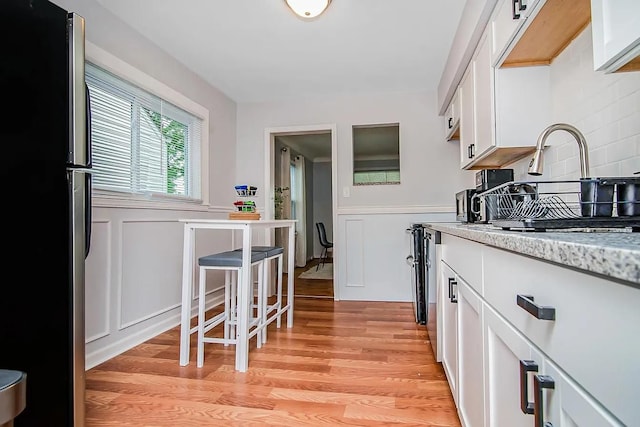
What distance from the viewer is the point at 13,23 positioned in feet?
3.37

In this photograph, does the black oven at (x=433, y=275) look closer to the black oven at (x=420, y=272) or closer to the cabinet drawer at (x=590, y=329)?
the black oven at (x=420, y=272)

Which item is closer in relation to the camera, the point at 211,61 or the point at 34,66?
the point at 34,66

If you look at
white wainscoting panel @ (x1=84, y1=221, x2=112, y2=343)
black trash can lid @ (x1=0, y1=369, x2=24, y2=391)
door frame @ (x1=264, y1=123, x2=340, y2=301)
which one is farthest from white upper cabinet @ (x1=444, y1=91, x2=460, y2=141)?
black trash can lid @ (x1=0, y1=369, x2=24, y2=391)

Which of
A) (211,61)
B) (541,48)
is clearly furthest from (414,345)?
(211,61)

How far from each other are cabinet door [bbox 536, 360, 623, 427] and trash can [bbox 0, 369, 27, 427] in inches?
44.4

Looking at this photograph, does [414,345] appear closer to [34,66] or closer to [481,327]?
[481,327]

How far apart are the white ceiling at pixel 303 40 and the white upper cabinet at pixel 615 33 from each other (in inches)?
57.7

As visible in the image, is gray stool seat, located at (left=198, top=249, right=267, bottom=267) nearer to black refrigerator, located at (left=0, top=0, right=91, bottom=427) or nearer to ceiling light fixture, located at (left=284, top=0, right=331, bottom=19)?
black refrigerator, located at (left=0, top=0, right=91, bottom=427)

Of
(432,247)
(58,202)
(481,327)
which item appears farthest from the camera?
(432,247)

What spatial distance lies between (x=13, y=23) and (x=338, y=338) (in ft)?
7.82

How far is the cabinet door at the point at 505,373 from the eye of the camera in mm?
668

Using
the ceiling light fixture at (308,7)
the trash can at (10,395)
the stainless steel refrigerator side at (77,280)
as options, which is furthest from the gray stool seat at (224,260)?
the ceiling light fixture at (308,7)

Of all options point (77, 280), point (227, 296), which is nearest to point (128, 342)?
point (227, 296)

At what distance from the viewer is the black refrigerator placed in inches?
40.3
